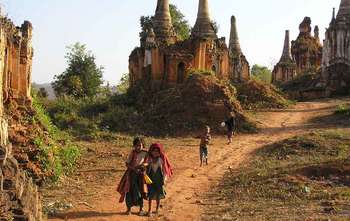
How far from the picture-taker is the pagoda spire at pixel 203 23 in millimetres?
33431

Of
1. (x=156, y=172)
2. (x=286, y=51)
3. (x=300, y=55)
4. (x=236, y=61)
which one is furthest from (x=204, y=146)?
(x=300, y=55)

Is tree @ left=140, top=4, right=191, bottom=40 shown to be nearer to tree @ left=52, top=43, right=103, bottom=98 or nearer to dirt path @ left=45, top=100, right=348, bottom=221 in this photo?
tree @ left=52, top=43, right=103, bottom=98

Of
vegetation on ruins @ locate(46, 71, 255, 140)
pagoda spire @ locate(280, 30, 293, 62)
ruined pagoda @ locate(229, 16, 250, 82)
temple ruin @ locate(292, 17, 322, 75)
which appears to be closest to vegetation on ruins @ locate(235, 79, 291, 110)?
vegetation on ruins @ locate(46, 71, 255, 140)

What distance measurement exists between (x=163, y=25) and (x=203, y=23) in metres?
2.87

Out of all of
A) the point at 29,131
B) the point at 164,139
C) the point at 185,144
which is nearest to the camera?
the point at 29,131

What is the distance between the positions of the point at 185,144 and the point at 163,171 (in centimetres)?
1080

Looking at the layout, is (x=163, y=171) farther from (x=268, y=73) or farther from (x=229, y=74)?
(x=268, y=73)

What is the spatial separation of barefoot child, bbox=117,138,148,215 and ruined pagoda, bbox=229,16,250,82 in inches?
1213

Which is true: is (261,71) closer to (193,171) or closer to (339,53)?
(339,53)

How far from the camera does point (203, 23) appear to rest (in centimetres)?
3375

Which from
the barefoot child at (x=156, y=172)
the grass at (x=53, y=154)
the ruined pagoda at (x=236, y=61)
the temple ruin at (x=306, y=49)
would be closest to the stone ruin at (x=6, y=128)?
the grass at (x=53, y=154)

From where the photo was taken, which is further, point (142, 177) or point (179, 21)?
point (179, 21)

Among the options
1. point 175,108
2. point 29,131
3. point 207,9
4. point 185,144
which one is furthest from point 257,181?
point 207,9

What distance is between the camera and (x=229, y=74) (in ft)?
132
